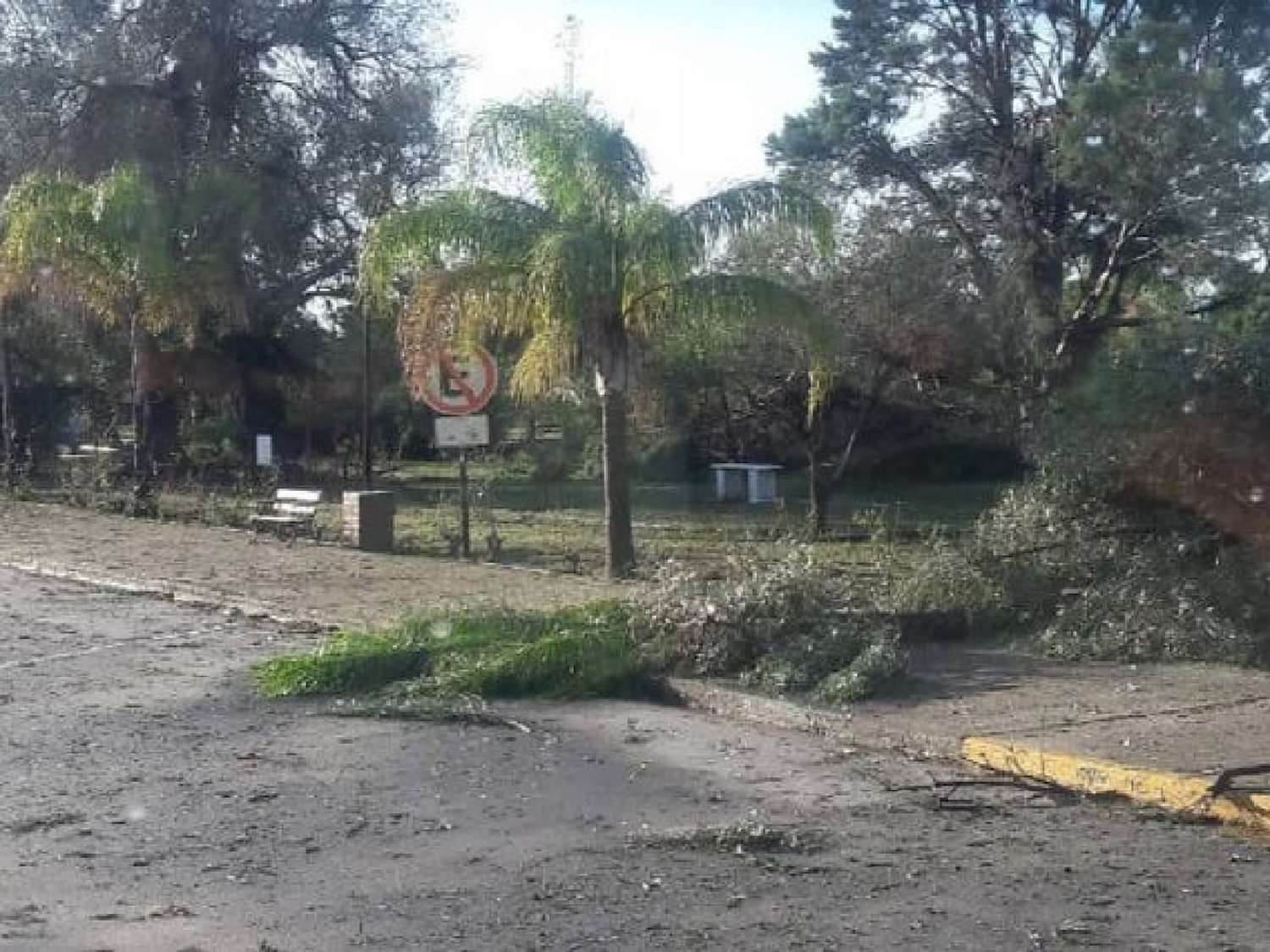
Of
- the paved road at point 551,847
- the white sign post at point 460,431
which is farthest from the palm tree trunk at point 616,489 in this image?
the paved road at point 551,847

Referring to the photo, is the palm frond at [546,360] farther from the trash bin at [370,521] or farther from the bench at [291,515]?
the bench at [291,515]

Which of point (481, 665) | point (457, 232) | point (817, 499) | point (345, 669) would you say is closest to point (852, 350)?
point (817, 499)

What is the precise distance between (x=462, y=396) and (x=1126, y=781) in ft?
37.3

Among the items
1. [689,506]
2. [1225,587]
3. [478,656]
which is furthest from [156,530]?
[1225,587]

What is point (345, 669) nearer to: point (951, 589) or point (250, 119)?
point (951, 589)

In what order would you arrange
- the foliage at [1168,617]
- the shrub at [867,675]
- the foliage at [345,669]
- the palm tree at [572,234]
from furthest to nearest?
1. the palm tree at [572,234]
2. the foliage at [1168,617]
3. the foliage at [345,669]
4. the shrub at [867,675]

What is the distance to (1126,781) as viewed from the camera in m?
7.87

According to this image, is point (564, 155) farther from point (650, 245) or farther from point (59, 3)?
point (59, 3)

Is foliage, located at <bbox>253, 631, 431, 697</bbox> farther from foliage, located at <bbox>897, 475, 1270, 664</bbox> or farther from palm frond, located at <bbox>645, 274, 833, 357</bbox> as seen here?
palm frond, located at <bbox>645, 274, 833, 357</bbox>

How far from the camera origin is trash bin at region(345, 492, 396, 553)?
19.6m

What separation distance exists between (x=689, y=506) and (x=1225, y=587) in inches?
628

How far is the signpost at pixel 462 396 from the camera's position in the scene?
17.6 meters

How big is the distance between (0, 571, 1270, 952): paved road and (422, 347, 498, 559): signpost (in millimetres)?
7710

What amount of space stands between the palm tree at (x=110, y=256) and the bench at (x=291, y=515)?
187 inches
